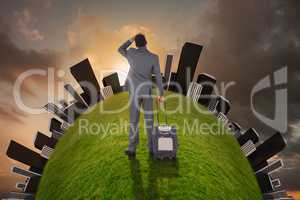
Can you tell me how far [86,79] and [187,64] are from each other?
107 inches

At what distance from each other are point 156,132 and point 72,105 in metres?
4.56

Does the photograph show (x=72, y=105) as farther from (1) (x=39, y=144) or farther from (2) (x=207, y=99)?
(2) (x=207, y=99)

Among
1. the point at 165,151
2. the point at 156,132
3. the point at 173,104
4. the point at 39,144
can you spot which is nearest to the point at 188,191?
the point at 165,151

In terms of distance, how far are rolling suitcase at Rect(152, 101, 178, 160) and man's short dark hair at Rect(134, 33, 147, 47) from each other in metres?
1.45

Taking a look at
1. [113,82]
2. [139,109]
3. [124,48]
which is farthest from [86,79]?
[139,109]

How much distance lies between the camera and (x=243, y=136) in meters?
10.8

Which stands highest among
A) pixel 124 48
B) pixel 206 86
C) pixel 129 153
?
pixel 206 86

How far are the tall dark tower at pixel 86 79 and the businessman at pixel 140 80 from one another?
405 centimetres

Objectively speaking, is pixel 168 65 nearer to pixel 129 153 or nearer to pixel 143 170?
pixel 129 153

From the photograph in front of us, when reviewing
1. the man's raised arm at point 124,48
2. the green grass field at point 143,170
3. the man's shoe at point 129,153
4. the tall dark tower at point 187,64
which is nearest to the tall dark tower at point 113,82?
the tall dark tower at point 187,64

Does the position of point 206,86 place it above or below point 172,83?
below

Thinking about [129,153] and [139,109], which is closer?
[129,153]

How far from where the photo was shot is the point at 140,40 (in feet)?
23.3

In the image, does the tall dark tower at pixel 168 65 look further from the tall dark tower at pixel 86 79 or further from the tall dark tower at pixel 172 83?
the tall dark tower at pixel 86 79
